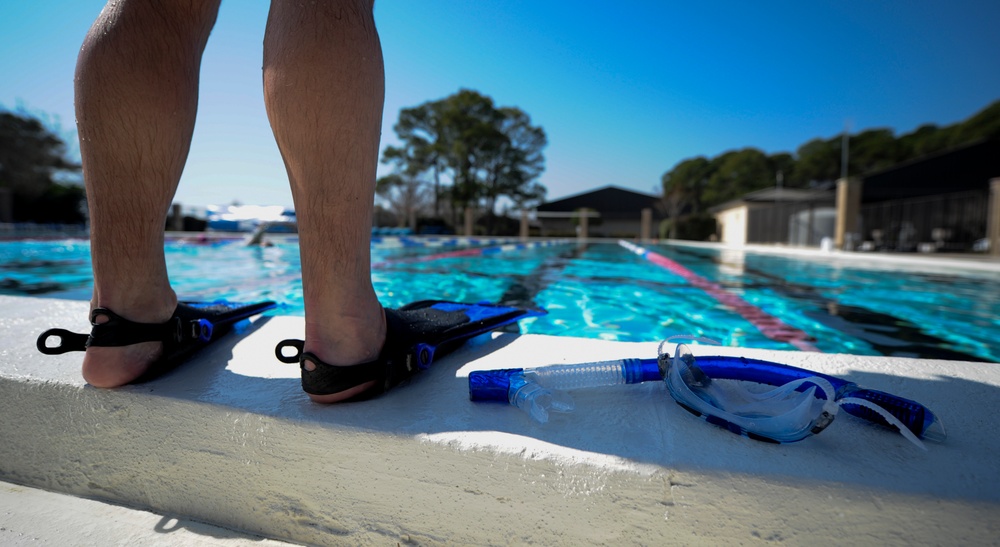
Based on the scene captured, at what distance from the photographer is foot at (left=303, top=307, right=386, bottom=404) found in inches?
24.5

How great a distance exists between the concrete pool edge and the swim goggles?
23 millimetres

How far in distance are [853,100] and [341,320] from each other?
142 feet

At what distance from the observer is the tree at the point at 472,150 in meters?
24.3

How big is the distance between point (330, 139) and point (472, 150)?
24568 millimetres

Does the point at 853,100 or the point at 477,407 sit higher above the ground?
the point at 853,100

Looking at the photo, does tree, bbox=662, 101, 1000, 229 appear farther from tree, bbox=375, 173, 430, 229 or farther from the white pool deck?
the white pool deck

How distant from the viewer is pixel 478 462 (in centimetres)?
52

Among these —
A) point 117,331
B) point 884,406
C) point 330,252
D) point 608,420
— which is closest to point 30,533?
point 117,331

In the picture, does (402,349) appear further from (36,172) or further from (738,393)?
(36,172)

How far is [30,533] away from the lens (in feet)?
1.88

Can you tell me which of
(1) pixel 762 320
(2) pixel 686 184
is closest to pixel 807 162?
(2) pixel 686 184

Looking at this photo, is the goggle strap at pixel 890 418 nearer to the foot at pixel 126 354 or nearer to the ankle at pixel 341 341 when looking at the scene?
the ankle at pixel 341 341

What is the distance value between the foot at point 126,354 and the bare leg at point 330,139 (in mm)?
317

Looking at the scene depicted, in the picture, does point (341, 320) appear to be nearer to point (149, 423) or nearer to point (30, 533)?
point (149, 423)
